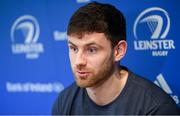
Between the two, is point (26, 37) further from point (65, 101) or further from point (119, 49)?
point (119, 49)

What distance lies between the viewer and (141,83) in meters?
1.30

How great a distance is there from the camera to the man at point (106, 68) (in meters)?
1.23

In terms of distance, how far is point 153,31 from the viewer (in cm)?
149

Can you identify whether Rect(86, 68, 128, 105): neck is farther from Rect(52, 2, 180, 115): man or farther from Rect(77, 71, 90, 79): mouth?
Rect(77, 71, 90, 79): mouth

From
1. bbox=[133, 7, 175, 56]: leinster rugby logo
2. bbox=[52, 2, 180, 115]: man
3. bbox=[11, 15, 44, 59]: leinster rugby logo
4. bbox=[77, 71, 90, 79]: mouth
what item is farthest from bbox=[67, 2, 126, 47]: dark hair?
bbox=[11, 15, 44, 59]: leinster rugby logo

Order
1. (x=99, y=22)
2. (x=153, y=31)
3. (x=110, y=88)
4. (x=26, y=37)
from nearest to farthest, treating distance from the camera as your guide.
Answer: (x=99, y=22) < (x=110, y=88) < (x=153, y=31) < (x=26, y=37)

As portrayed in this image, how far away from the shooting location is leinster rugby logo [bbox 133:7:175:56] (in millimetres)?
1464

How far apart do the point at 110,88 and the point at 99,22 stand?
0.26m

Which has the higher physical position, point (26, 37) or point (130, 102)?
point (26, 37)

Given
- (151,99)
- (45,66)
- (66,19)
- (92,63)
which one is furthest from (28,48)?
(151,99)

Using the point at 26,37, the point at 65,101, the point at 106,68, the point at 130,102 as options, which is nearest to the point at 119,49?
the point at 106,68

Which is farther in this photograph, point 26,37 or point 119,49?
point 26,37

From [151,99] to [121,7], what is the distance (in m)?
0.49

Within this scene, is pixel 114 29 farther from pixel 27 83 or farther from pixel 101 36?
pixel 27 83
